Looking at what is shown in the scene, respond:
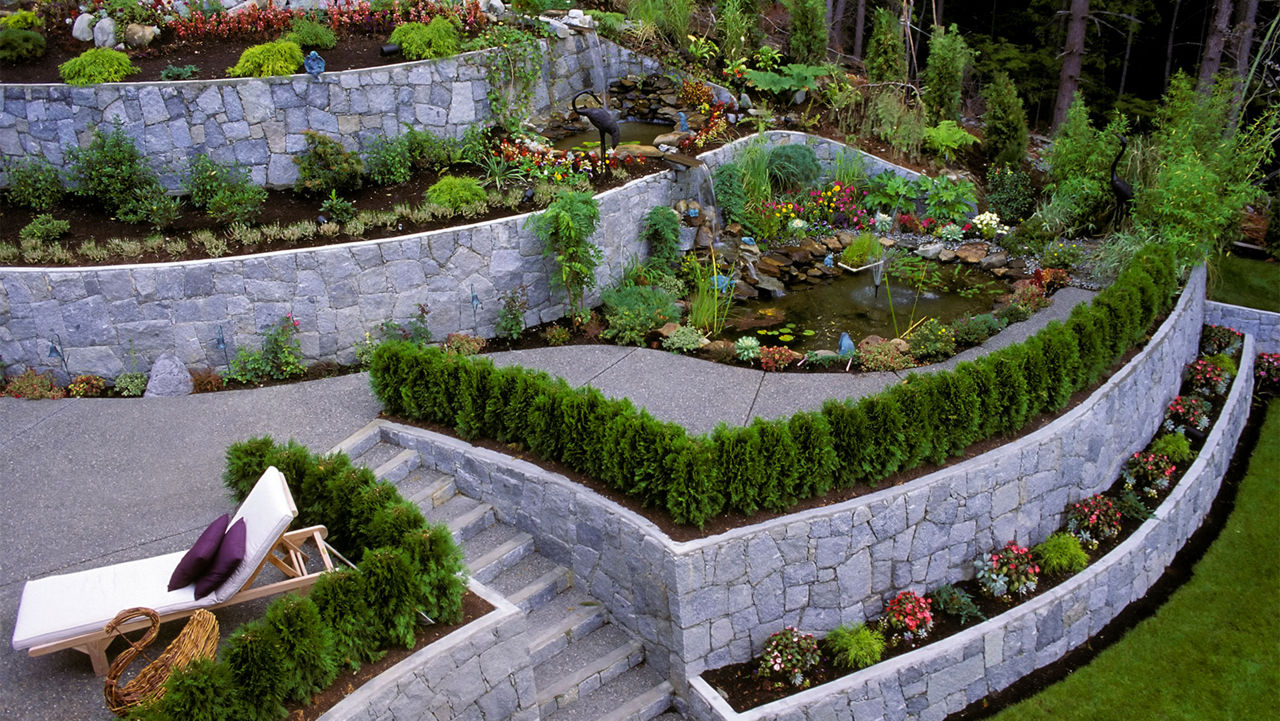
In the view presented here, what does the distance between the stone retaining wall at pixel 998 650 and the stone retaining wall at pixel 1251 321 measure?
3.16 metres

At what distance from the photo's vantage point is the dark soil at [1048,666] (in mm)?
6027

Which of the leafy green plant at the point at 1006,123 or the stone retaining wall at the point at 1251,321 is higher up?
the leafy green plant at the point at 1006,123

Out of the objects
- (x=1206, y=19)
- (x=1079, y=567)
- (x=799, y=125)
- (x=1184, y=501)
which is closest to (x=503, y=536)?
(x=1079, y=567)

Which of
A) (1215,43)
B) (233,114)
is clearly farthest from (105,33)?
(1215,43)

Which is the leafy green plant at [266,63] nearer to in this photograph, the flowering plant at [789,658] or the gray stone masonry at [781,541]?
the gray stone masonry at [781,541]

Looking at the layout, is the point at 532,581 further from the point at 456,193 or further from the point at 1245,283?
the point at 1245,283

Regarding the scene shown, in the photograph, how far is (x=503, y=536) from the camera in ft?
22.2

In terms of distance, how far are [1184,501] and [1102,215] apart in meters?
3.92

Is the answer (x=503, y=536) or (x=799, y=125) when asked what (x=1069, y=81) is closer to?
(x=799, y=125)

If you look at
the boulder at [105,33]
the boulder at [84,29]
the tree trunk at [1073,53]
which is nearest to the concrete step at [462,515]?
the boulder at [105,33]

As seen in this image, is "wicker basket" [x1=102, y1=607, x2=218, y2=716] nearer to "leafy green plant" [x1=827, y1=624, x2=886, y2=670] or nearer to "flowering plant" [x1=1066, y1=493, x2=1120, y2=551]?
"leafy green plant" [x1=827, y1=624, x2=886, y2=670]

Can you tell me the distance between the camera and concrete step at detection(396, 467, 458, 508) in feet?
22.6

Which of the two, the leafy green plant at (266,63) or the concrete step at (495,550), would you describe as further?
the leafy green plant at (266,63)

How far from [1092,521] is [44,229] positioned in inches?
372
